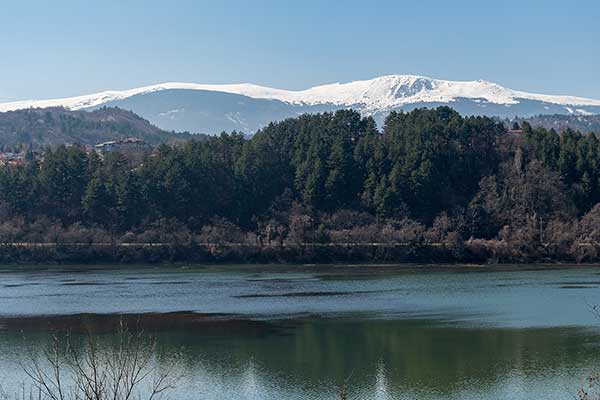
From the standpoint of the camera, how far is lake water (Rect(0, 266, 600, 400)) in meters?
25.9

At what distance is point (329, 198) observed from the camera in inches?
2921

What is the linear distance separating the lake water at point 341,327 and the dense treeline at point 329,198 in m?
8.94

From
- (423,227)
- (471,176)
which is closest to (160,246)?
(423,227)

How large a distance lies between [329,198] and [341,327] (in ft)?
128

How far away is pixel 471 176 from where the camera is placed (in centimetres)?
7556

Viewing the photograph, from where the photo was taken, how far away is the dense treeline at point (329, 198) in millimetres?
68062

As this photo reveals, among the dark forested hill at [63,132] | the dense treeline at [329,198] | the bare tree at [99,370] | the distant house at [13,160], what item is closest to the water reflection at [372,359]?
the bare tree at [99,370]

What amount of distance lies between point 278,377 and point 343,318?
11.4 m

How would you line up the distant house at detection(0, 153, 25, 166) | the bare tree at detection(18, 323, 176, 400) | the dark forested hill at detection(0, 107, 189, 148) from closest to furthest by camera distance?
the bare tree at detection(18, 323, 176, 400) → the distant house at detection(0, 153, 25, 166) → the dark forested hill at detection(0, 107, 189, 148)

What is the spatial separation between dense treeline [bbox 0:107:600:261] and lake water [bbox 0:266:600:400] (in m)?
8.94

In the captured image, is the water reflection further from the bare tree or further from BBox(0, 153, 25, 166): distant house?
BBox(0, 153, 25, 166): distant house

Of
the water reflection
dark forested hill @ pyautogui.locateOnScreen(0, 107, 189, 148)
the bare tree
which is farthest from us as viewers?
dark forested hill @ pyautogui.locateOnScreen(0, 107, 189, 148)

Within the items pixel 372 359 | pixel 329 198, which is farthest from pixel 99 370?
pixel 329 198

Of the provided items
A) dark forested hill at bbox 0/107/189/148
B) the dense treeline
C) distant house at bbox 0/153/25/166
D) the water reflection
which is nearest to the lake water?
the water reflection
